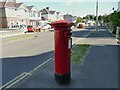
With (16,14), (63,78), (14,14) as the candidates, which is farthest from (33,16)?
(63,78)

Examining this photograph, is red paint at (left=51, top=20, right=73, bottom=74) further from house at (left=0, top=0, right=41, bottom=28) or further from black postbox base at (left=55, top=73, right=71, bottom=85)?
house at (left=0, top=0, right=41, bottom=28)

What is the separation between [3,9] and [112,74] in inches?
2274

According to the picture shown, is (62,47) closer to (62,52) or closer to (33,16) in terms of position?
(62,52)

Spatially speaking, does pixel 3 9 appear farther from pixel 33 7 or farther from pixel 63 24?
pixel 63 24

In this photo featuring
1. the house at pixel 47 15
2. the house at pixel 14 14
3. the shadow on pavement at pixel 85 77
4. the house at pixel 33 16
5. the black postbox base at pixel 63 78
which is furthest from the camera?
the house at pixel 47 15

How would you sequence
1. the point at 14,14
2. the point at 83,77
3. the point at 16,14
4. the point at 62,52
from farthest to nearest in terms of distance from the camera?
1. the point at 16,14
2. the point at 14,14
3. the point at 83,77
4. the point at 62,52

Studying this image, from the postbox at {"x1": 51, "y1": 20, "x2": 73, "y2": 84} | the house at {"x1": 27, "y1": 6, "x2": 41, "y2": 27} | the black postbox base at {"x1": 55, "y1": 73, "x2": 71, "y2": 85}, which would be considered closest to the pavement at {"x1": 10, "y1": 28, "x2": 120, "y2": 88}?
the black postbox base at {"x1": 55, "y1": 73, "x2": 71, "y2": 85}

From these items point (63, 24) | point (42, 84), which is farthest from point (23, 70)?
point (63, 24)

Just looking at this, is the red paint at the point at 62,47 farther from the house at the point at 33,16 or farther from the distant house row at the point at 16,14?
the house at the point at 33,16

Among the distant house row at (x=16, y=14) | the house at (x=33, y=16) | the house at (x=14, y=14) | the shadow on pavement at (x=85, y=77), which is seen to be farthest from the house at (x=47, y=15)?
the shadow on pavement at (x=85, y=77)

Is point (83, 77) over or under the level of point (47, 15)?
under

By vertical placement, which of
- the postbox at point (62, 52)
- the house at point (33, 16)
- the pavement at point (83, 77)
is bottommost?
the pavement at point (83, 77)

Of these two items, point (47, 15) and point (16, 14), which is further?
point (47, 15)

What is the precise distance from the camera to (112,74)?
8.38 metres
